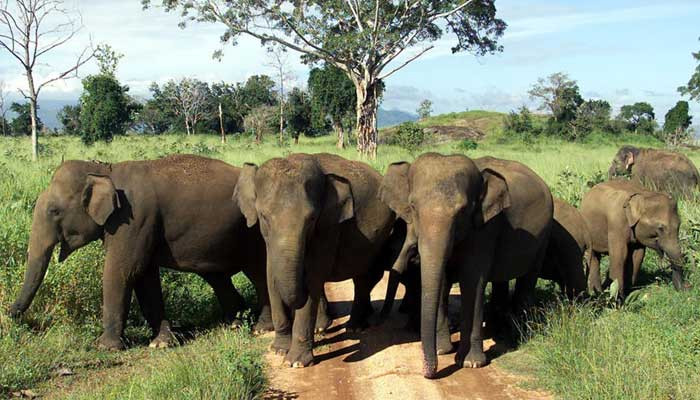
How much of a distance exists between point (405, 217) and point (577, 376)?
198 cm

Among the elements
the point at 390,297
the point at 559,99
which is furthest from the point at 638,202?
the point at 559,99

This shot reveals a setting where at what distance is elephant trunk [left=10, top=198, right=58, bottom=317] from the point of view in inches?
270

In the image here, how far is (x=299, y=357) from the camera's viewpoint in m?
6.56

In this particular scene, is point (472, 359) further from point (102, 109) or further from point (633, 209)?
point (102, 109)

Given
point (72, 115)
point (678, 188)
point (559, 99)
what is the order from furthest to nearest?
point (72, 115)
point (559, 99)
point (678, 188)

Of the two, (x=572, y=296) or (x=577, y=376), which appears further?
(x=572, y=296)

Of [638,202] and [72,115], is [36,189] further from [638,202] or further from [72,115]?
[72,115]

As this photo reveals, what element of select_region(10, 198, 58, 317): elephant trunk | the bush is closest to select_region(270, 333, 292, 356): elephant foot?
select_region(10, 198, 58, 317): elephant trunk

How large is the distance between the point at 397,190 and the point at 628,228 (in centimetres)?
442

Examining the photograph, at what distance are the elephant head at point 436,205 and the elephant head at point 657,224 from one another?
3707mm

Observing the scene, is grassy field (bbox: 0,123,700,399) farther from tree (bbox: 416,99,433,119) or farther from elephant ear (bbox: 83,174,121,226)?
tree (bbox: 416,99,433,119)

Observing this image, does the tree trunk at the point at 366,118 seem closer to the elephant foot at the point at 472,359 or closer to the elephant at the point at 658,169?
the elephant at the point at 658,169

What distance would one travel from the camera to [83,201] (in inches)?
280

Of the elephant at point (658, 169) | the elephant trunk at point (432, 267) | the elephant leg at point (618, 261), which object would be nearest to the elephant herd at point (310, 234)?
the elephant trunk at point (432, 267)
